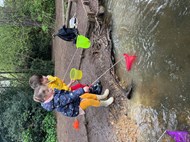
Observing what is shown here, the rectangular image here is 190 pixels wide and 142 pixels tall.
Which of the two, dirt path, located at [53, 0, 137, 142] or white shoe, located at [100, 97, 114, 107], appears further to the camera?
white shoe, located at [100, 97, 114, 107]

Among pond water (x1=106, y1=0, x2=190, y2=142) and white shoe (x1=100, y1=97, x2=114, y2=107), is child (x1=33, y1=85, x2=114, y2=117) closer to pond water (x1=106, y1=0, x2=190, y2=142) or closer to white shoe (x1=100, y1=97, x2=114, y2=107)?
white shoe (x1=100, y1=97, x2=114, y2=107)

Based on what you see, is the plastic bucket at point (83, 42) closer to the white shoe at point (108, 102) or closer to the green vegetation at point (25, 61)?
the white shoe at point (108, 102)

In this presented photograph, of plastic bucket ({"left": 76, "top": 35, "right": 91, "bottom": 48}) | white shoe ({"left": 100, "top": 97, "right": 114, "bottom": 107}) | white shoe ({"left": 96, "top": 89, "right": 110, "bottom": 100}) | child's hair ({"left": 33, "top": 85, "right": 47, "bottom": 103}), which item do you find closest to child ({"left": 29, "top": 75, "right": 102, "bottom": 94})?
child's hair ({"left": 33, "top": 85, "right": 47, "bottom": 103})

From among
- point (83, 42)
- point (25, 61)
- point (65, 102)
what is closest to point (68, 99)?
point (65, 102)

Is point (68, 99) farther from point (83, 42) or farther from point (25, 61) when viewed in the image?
point (25, 61)

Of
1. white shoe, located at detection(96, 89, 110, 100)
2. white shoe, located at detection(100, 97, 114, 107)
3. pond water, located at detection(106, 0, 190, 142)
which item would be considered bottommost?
white shoe, located at detection(100, 97, 114, 107)

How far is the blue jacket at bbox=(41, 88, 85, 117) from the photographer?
5.77m

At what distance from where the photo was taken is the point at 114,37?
622 centimetres

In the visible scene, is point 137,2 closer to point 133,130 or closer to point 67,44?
point 133,130

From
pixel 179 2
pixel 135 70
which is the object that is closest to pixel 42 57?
pixel 135 70

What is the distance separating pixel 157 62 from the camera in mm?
4785

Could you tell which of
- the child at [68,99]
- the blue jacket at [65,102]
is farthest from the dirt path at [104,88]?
the blue jacket at [65,102]

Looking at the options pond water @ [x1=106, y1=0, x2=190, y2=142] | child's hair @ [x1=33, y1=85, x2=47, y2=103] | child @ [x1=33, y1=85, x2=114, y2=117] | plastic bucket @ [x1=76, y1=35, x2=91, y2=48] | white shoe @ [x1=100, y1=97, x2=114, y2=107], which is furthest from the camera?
plastic bucket @ [x1=76, y1=35, x2=91, y2=48]

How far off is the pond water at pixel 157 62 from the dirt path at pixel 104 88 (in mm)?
303
